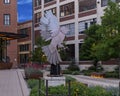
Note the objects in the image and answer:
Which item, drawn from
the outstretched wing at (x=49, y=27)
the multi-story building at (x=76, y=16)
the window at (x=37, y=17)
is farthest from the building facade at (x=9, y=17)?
the outstretched wing at (x=49, y=27)

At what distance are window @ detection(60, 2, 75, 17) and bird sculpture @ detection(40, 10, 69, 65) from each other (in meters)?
47.5

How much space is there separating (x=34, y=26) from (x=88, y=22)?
23909mm

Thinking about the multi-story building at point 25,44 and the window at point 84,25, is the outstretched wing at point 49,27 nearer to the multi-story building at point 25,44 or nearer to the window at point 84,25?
the window at point 84,25

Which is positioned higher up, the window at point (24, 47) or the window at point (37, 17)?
the window at point (37, 17)

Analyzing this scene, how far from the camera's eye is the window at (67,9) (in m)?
70.2

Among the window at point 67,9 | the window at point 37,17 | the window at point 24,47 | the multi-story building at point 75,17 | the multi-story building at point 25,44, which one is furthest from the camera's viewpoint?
the window at point 24,47

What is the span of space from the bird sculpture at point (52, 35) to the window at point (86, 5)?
41071 millimetres

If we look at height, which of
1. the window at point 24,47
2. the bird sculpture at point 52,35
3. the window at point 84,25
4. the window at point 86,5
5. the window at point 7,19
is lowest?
the bird sculpture at point 52,35

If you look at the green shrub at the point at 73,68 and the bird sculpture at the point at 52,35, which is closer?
the bird sculpture at the point at 52,35

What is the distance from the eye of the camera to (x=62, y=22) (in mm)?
72750

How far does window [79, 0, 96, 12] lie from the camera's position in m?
63.6

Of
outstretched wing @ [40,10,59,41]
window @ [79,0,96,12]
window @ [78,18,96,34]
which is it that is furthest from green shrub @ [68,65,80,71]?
outstretched wing @ [40,10,59,41]

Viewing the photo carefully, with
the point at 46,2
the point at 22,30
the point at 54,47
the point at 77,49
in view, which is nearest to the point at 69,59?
the point at 77,49

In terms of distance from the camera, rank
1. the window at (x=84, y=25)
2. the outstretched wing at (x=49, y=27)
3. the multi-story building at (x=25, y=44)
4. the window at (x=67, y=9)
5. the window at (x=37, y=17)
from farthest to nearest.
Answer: the multi-story building at (x=25, y=44)
the window at (x=37, y=17)
the window at (x=67, y=9)
the window at (x=84, y=25)
the outstretched wing at (x=49, y=27)
